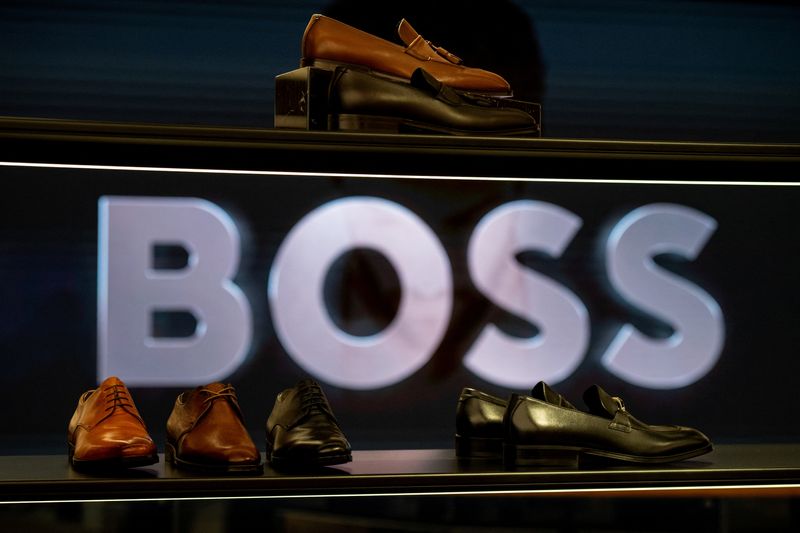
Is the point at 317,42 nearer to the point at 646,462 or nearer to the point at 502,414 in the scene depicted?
the point at 502,414

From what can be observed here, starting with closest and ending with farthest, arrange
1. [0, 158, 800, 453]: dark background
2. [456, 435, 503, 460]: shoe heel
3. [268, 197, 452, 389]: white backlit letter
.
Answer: [456, 435, 503, 460]: shoe heel < [0, 158, 800, 453]: dark background < [268, 197, 452, 389]: white backlit letter

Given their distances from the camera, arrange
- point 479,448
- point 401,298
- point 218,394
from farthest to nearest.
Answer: point 401,298, point 479,448, point 218,394

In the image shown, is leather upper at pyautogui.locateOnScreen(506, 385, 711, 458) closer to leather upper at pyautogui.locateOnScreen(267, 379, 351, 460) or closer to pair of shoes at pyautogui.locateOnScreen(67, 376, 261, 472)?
leather upper at pyautogui.locateOnScreen(267, 379, 351, 460)

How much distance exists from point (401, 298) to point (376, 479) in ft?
3.41

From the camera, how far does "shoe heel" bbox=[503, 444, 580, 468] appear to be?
6.68 ft

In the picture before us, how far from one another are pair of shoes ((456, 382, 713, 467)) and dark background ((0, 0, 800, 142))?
1.12 metres

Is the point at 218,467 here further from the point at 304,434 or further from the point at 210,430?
the point at 304,434

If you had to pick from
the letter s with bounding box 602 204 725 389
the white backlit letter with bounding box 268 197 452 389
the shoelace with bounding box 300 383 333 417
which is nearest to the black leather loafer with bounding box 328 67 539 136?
the shoelace with bounding box 300 383 333 417

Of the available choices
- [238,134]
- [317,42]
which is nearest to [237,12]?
[317,42]

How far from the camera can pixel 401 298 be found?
287cm

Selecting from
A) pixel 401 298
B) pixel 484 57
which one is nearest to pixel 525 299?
pixel 401 298

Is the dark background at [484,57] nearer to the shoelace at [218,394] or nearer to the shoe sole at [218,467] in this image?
the shoelace at [218,394]

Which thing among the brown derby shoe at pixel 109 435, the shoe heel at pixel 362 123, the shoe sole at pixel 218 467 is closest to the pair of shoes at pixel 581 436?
the shoe sole at pixel 218 467

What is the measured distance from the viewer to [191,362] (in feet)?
9.05
